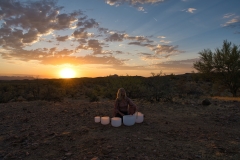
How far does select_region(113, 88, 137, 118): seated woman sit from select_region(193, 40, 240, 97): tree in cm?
1534

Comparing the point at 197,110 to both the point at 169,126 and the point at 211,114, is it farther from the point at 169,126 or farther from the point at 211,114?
the point at 169,126

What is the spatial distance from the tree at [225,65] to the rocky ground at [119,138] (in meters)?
12.2

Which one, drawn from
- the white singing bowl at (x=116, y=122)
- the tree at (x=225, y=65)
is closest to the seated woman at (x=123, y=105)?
the white singing bowl at (x=116, y=122)

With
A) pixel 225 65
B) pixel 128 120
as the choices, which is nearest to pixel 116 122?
pixel 128 120

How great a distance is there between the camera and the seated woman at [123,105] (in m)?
7.18

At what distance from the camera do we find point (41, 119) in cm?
809

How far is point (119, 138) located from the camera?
5.55 meters

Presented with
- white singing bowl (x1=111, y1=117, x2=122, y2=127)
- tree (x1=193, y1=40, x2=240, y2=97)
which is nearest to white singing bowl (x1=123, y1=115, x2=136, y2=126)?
white singing bowl (x1=111, y1=117, x2=122, y2=127)

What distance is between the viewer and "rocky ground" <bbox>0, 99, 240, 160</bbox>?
4.66m

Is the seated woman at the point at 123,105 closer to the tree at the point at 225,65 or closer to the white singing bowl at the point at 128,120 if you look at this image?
the white singing bowl at the point at 128,120

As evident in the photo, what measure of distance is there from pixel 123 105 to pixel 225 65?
1574cm

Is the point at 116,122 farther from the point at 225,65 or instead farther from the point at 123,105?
the point at 225,65

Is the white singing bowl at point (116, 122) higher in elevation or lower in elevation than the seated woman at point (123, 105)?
lower

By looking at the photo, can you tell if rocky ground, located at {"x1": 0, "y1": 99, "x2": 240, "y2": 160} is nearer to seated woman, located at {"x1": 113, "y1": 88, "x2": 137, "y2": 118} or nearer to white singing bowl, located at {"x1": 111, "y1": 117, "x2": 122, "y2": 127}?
white singing bowl, located at {"x1": 111, "y1": 117, "x2": 122, "y2": 127}
